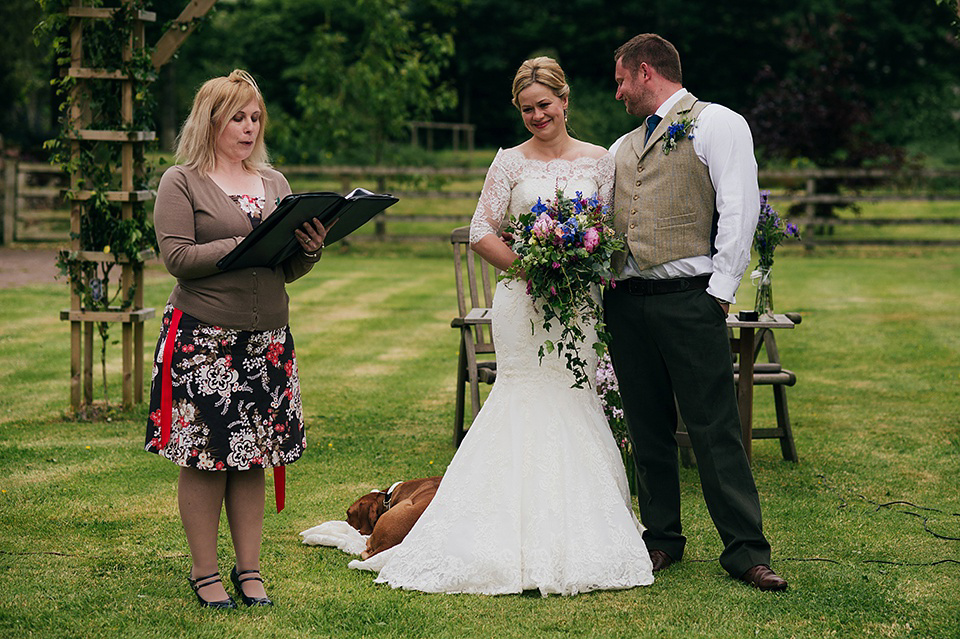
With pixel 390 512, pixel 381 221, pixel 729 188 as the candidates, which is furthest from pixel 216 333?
pixel 381 221

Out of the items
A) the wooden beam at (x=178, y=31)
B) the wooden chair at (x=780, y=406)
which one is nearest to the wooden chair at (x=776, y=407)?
the wooden chair at (x=780, y=406)

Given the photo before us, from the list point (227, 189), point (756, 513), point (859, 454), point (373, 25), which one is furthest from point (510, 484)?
point (373, 25)

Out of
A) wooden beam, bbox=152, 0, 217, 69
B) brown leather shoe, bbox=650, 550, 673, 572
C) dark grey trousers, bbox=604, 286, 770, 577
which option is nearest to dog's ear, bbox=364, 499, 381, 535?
brown leather shoe, bbox=650, 550, 673, 572

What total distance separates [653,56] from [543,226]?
0.87 meters

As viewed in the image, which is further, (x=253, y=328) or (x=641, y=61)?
(x=641, y=61)

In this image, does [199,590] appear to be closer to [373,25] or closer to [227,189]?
[227,189]

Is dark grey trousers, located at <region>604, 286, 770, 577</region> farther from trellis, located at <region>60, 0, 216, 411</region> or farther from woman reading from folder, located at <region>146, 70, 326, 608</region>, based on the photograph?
trellis, located at <region>60, 0, 216, 411</region>

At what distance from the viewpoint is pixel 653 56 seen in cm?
486

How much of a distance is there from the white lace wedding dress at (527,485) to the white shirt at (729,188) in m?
0.51

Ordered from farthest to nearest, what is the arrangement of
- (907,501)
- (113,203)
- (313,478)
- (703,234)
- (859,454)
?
(113,203) < (859,454) < (313,478) < (907,501) < (703,234)

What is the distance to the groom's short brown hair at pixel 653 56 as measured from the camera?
15.9 feet

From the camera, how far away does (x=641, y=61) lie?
191 inches

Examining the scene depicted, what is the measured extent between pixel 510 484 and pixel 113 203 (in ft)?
15.1

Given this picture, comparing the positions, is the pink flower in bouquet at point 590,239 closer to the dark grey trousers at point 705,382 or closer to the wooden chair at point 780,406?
the dark grey trousers at point 705,382
